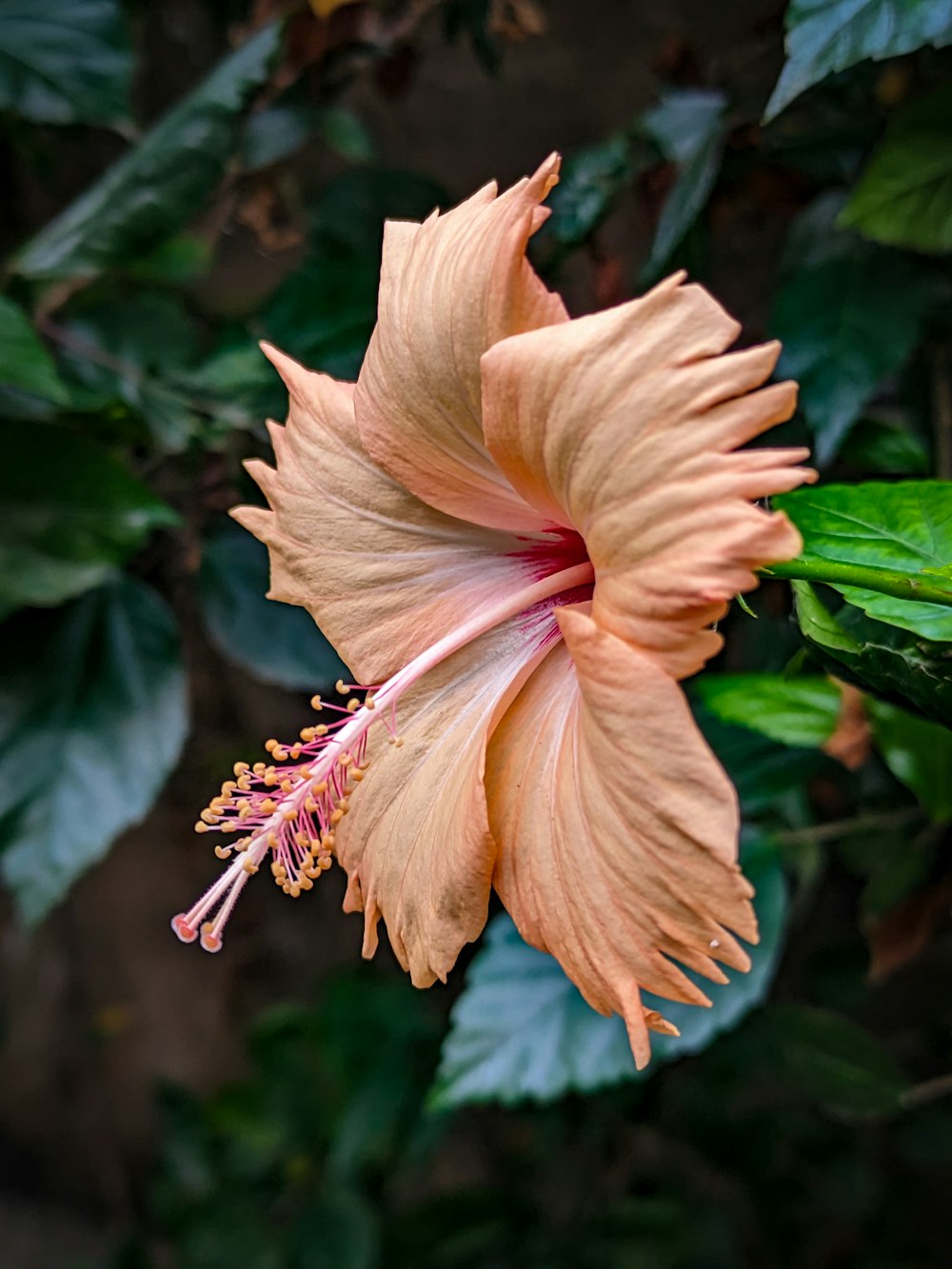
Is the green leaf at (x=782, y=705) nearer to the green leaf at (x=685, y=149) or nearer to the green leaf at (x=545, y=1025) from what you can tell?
the green leaf at (x=545, y=1025)

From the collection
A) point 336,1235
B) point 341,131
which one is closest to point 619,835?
point 341,131

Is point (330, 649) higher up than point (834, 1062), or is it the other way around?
point (330, 649)

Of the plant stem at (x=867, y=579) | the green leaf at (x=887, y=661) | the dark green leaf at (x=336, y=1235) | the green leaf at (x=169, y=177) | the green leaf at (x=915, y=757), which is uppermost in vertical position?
the green leaf at (x=169, y=177)

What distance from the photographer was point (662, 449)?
15.9 inches

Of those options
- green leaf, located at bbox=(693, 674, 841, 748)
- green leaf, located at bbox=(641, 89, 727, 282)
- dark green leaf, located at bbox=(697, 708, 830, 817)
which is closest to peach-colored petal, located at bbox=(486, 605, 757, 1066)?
green leaf, located at bbox=(693, 674, 841, 748)

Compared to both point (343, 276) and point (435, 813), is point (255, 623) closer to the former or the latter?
point (343, 276)

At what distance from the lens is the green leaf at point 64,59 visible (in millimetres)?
1015

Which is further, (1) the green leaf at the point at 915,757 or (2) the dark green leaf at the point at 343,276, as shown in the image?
(2) the dark green leaf at the point at 343,276

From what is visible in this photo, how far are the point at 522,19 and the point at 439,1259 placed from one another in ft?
4.81

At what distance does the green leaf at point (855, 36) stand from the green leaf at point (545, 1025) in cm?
59

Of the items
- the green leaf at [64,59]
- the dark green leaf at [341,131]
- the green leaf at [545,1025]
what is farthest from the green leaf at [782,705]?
the green leaf at [64,59]

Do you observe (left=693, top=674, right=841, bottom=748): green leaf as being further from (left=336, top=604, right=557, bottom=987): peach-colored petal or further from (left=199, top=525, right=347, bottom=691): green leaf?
(left=199, top=525, right=347, bottom=691): green leaf

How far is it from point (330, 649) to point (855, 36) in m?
0.65

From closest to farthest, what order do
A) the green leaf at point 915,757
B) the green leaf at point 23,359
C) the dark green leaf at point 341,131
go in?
the green leaf at point 915,757 → the green leaf at point 23,359 → the dark green leaf at point 341,131
